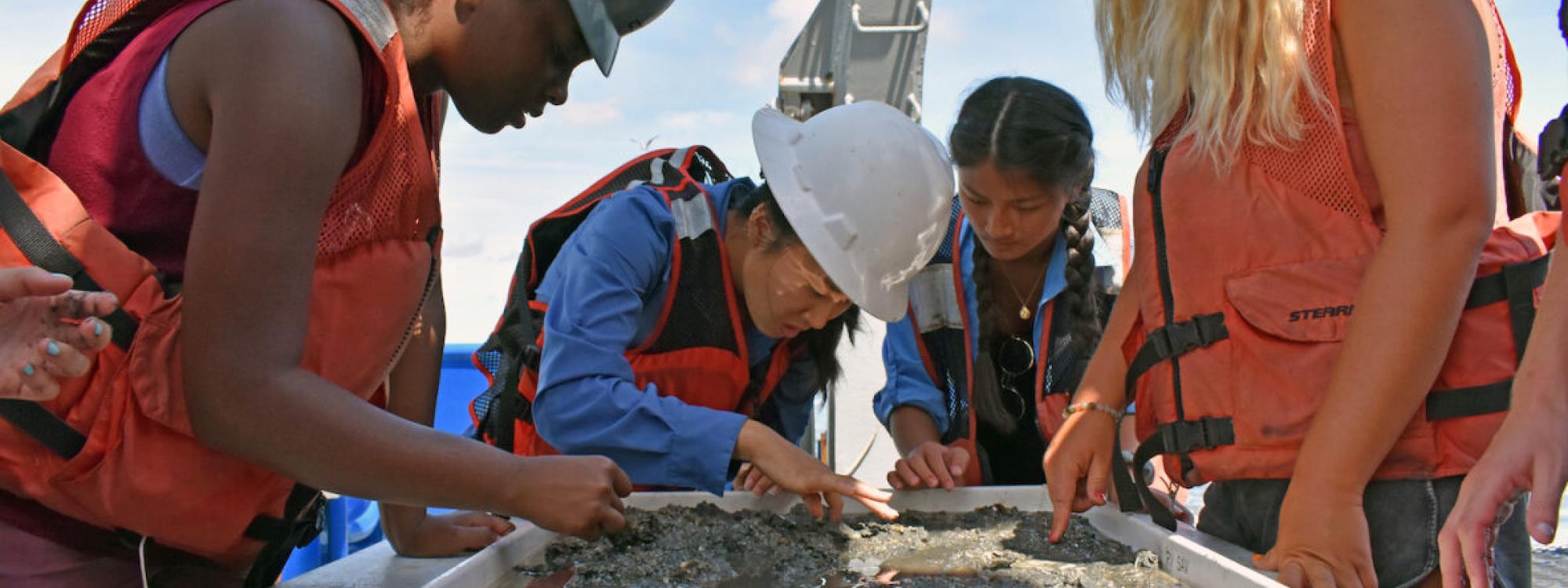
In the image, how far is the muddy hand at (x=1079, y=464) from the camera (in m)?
1.98

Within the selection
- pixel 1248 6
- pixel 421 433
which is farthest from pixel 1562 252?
pixel 421 433

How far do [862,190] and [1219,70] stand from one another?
84cm

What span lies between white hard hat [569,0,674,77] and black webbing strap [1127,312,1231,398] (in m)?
1.05

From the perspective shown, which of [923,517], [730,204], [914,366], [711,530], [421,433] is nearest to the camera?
[421,433]

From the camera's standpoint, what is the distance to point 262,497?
4.95 feet

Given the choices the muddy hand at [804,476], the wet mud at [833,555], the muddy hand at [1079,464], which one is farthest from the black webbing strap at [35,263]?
the muddy hand at [1079,464]

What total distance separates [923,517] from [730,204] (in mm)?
941

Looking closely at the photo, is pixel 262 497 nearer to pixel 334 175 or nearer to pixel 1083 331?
pixel 334 175

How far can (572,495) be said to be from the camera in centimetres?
162

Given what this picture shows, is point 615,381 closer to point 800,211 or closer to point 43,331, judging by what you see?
point 800,211

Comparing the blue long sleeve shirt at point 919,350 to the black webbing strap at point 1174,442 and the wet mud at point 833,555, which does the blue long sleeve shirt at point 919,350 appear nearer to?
the wet mud at point 833,555

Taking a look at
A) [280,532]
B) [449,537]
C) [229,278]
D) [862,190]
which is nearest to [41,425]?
[229,278]

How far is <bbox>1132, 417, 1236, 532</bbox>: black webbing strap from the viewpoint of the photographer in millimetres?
1733

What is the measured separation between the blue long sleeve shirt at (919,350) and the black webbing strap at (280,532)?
5.15 feet
